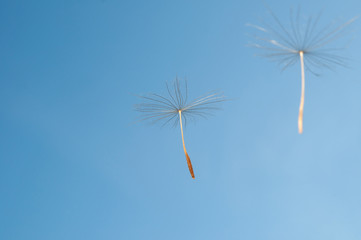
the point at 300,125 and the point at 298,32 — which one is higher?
the point at 298,32

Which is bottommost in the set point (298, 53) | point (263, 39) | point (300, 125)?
point (300, 125)

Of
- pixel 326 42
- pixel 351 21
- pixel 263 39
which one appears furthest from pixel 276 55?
pixel 351 21

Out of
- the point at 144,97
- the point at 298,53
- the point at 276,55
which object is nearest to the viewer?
the point at 298,53

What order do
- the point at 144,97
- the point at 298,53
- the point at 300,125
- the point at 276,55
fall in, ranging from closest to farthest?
the point at 300,125 → the point at 298,53 → the point at 276,55 → the point at 144,97

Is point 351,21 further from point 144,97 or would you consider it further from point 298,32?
point 144,97

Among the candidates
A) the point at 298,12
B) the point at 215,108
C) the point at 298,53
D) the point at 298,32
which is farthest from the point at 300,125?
the point at 215,108

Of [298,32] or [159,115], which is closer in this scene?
[298,32]

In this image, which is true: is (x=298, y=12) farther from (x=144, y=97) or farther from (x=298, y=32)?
(x=144, y=97)

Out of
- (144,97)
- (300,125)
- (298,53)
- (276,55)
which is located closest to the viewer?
(300,125)

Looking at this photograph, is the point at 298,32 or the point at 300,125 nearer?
the point at 300,125
